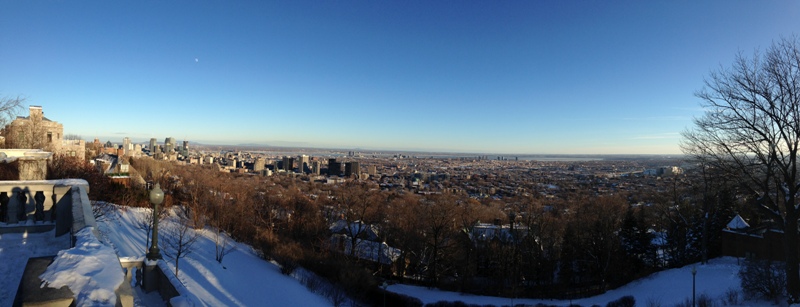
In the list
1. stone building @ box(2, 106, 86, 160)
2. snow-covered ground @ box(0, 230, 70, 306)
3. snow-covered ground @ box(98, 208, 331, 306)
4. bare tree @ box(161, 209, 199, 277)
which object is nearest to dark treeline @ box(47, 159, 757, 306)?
bare tree @ box(161, 209, 199, 277)

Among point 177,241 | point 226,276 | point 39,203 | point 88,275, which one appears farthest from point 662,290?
point 39,203

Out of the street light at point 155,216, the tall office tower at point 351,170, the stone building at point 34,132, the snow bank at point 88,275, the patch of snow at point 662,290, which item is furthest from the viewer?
the tall office tower at point 351,170

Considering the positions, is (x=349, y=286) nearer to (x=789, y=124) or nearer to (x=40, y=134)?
(x=789, y=124)

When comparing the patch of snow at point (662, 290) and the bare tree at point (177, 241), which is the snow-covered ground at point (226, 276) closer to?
the bare tree at point (177, 241)

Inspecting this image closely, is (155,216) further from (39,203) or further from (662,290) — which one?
(662,290)

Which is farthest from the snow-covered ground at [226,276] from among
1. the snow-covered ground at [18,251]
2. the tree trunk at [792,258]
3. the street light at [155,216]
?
the tree trunk at [792,258]

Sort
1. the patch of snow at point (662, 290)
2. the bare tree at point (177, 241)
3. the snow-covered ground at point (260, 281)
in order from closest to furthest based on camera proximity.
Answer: the snow-covered ground at point (260, 281)
the patch of snow at point (662, 290)
the bare tree at point (177, 241)
